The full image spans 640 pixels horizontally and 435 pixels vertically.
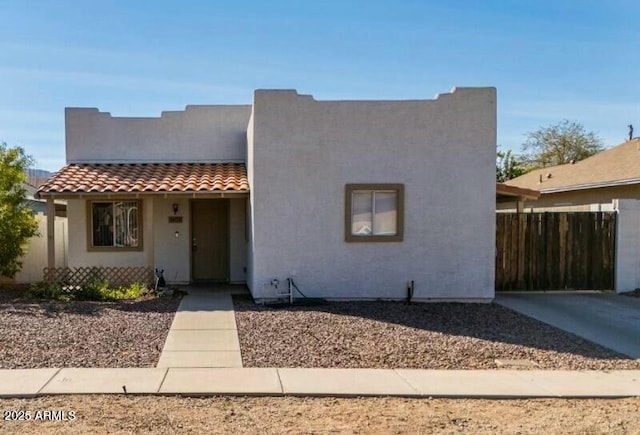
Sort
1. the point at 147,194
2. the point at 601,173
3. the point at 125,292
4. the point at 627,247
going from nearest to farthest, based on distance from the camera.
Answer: the point at 125,292 → the point at 147,194 → the point at 627,247 → the point at 601,173

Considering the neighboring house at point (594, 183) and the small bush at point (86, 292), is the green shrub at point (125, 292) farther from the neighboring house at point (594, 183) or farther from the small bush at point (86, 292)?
the neighboring house at point (594, 183)

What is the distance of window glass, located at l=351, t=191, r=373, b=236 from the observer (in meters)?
12.3

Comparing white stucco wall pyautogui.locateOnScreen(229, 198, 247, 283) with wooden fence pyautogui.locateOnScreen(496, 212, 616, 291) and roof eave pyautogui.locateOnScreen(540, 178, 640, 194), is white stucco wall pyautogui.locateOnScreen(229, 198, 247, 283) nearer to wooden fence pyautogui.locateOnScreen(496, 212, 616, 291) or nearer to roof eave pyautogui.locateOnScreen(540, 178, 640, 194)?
wooden fence pyautogui.locateOnScreen(496, 212, 616, 291)

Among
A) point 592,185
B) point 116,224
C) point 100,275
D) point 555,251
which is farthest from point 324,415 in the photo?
point 592,185

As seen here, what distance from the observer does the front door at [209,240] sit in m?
15.3

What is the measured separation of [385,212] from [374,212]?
25 cm

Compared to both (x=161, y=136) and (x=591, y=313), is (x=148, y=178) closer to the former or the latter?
(x=161, y=136)

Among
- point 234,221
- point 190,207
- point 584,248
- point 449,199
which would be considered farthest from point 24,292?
point 584,248

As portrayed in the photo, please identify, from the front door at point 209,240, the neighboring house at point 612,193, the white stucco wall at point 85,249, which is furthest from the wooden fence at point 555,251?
the white stucco wall at point 85,249

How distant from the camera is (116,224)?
585 inches

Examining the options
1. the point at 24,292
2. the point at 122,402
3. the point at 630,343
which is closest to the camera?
the point at 122,402

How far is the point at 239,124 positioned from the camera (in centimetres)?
1566

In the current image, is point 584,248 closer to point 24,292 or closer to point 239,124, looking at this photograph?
point 239,124

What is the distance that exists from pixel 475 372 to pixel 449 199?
5673 millimetres
